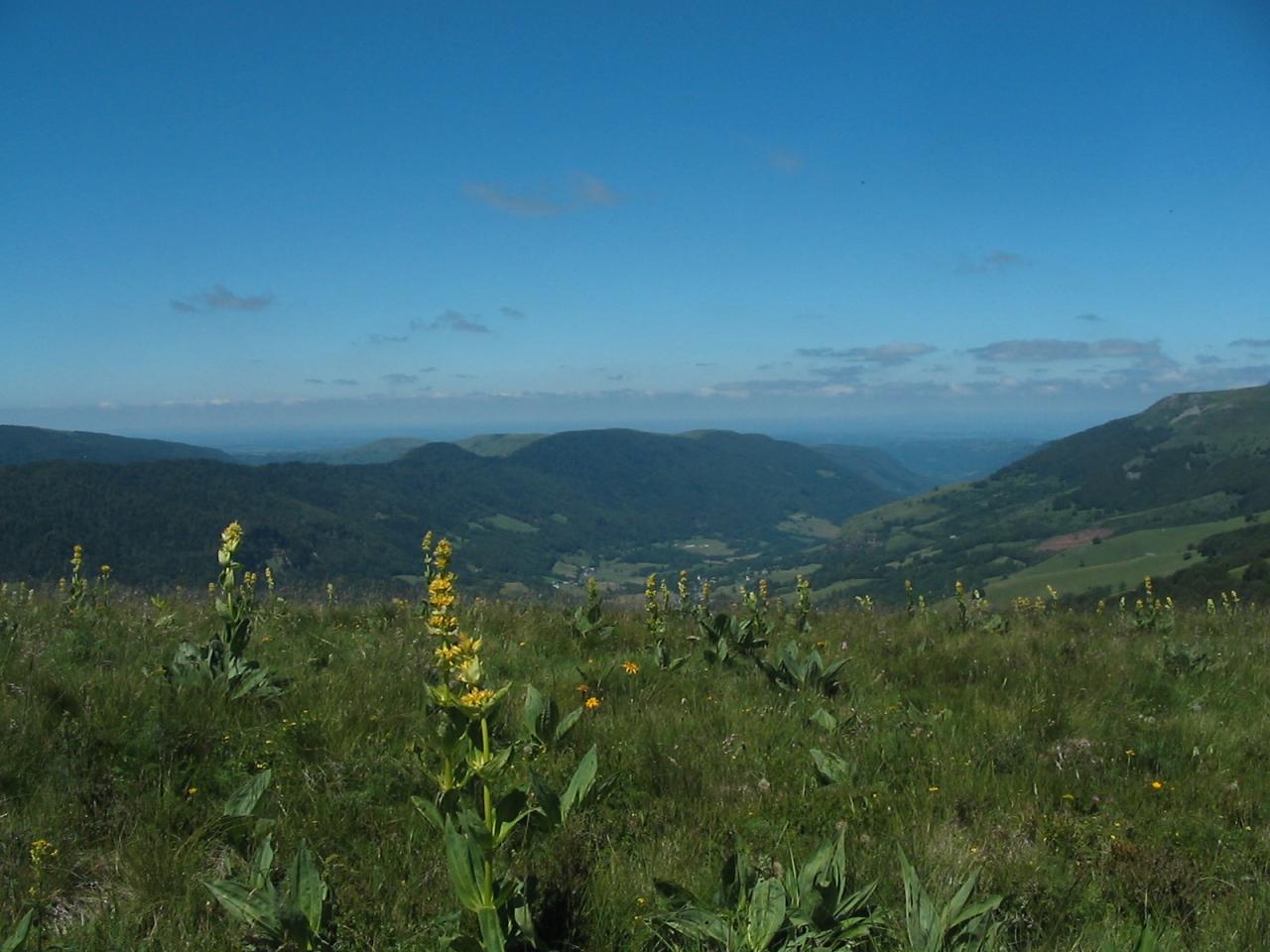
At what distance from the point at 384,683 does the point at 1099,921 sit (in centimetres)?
437

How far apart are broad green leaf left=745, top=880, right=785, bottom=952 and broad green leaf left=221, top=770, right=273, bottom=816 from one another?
7.43ft

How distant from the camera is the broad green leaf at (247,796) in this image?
3.38 m

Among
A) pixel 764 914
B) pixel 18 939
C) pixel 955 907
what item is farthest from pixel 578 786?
pixel 18 939

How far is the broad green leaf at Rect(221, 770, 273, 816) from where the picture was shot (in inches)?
133

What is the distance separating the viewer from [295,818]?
3445 mm

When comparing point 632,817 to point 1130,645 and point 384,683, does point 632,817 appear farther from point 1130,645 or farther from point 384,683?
point 1130,645

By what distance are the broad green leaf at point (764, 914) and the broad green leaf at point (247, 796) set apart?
7.43ft

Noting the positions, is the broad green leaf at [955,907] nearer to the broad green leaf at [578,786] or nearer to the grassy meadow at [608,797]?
the grassy meadow at [608,797]

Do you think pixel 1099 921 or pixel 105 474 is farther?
pixel 105 474

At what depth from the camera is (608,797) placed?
12.7ft

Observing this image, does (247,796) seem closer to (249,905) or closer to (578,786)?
(249,905)

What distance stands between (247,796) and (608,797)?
170 cm

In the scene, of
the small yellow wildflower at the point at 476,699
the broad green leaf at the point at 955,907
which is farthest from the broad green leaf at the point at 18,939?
the broad green leaf at the point at 955,907

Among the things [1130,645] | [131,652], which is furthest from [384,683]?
[1130,645]
